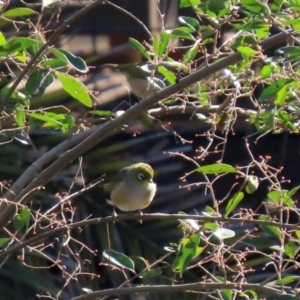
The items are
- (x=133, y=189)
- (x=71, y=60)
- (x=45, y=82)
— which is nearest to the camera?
(x=71, y=60)

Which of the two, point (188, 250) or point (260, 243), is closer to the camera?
point (188, 250)

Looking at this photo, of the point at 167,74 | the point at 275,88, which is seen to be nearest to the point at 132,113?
the point at 167,74

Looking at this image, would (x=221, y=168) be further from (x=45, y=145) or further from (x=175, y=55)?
(x=175, y=55)

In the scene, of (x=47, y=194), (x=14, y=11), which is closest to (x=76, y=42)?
(x=47, y=194)

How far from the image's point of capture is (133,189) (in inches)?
130

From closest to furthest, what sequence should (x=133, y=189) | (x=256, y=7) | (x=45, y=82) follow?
(x=256, y=7)
(x=45, y=82)
(x=133, y=189)

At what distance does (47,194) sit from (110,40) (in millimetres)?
1853

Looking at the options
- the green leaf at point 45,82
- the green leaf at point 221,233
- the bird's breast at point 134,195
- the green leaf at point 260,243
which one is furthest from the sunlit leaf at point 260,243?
the bird's breast at point 134,195

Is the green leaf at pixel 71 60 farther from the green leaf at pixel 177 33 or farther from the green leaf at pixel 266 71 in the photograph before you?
the green leaf at pixel 266 71

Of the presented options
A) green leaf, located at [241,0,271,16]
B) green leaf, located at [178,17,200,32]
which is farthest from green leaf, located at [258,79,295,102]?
green leaf, located at [178,17,200,32]

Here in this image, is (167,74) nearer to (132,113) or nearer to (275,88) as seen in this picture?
(132,113)

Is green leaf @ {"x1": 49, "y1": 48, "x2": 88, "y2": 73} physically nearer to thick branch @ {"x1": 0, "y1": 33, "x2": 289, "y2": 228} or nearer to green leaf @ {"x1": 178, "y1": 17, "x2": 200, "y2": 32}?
thick branch @ {"x1": 0, "y1": 33, "x2": 289, "y2": 228}

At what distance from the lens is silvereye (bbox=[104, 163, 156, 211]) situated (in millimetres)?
3311

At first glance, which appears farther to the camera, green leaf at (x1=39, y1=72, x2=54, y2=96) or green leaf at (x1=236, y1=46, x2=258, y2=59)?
green leaf at (x1=39, y1=72, x2=54, y2=96)
